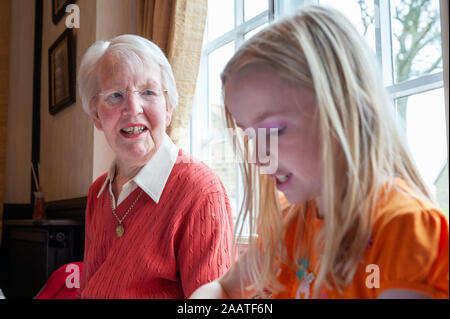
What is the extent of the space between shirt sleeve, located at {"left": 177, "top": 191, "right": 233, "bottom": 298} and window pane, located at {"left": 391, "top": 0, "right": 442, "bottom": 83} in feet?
2.07

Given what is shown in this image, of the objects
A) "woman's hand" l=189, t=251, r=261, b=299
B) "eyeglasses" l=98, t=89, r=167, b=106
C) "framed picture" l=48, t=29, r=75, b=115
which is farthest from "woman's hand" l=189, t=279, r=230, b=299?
"framed picture" l=48, t=29, r=75, b=115

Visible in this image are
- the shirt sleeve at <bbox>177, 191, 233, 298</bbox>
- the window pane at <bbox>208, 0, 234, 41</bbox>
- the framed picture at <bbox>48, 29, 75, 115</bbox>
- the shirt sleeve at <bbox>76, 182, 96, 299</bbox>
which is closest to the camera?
the shirt sleeve at <bbox>177, 191, 233, 298</bbox>

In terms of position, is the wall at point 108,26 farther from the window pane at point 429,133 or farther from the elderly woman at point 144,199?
the window pane at point 429,133

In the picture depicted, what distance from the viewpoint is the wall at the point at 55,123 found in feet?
8.76

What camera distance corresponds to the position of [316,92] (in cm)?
54

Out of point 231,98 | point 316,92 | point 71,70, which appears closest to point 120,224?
point 231,98

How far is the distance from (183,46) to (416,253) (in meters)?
1.79

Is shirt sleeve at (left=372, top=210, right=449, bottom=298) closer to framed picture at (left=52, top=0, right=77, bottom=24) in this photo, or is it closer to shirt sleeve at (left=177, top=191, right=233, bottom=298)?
shirt sleeve at (left=177, top=191, right=233, bottom=298)

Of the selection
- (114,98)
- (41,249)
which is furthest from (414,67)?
(41,249)

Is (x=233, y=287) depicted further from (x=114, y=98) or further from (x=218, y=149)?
(x=218, y=149)

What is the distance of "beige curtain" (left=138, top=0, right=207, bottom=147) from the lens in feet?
6.81

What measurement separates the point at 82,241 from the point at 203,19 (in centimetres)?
154

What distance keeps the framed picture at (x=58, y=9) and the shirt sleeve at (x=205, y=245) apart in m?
2.58
